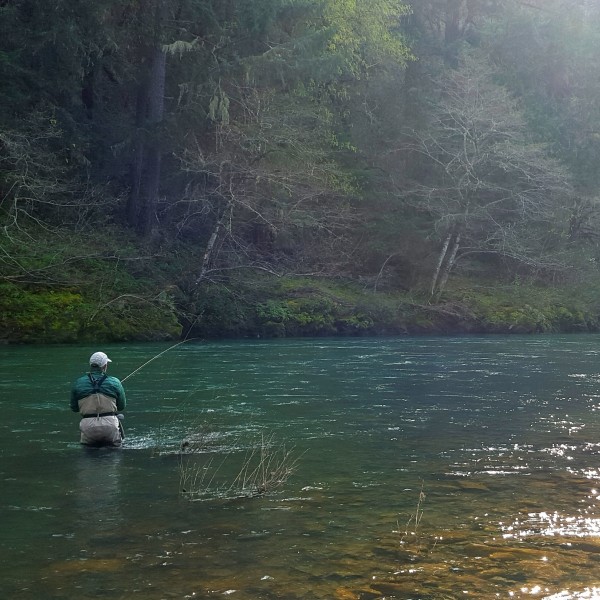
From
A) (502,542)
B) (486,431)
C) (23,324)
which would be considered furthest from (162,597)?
(23,324)

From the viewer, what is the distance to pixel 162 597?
16.5 feet

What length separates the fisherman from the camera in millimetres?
9438

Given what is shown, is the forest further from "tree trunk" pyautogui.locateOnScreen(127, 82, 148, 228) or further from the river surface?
the river surface

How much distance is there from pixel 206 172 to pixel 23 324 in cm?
851

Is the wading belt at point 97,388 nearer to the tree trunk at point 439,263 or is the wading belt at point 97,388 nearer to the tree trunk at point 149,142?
the tree trunk at point 149,142

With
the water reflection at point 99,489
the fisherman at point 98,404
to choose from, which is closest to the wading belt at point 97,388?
the fisherman at point 98,404

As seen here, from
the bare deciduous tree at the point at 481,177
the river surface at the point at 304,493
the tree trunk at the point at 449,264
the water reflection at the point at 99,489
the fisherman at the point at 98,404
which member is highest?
the bare deciduous tree at the point at 481,177

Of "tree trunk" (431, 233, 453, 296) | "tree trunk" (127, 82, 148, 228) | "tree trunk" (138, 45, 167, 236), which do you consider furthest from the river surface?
"tree trunk" (431, 233, 453, 296)

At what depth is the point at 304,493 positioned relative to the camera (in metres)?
7.61

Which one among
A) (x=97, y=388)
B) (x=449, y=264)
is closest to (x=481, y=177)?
(x=449, y=264)

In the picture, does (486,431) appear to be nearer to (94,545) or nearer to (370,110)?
(94,545)

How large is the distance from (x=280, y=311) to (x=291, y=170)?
201 inches

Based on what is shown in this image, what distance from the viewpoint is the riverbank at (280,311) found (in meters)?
22.6

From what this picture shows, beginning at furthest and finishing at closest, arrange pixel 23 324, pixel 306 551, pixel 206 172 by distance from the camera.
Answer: pixel 206 172 < pixel 23 324 < pixel 306 551
